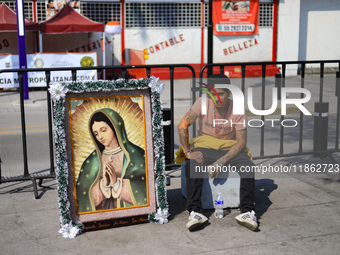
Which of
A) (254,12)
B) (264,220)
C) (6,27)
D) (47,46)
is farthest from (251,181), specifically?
(254,12)

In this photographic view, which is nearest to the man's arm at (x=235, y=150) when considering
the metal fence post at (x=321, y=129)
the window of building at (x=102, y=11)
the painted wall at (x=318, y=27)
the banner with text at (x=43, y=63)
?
the metal fence post at (x=321, y=129)

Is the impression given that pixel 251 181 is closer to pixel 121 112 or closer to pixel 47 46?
pixel 121 112

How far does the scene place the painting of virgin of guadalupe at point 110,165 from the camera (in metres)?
4.97

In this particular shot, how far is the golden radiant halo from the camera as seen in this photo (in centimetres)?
497

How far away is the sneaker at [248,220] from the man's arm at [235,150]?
523 mm

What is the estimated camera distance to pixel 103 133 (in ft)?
→ 16.5

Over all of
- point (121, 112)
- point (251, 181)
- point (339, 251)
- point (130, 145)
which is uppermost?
point (121, 112)

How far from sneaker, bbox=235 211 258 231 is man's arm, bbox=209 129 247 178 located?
523 millimetres

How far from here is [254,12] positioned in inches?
891

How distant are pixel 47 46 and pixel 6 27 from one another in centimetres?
328

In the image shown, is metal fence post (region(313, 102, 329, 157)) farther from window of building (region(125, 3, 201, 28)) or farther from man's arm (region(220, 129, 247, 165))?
window of building (region(125, 3, 201, 28))

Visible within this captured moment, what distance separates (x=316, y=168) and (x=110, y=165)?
3.48 m

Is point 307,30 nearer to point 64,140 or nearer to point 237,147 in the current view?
point 237,147

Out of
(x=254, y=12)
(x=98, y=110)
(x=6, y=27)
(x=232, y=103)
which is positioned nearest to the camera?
(x=98, y=110)
